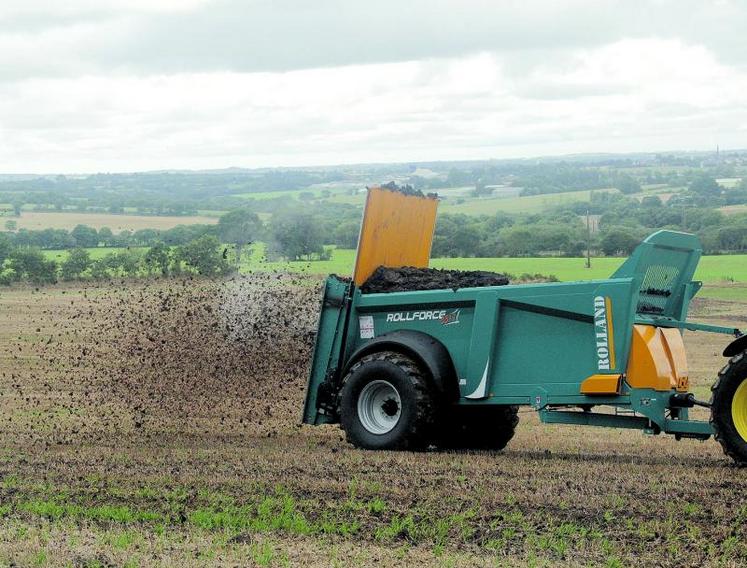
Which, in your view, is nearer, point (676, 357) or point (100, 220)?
point (676, 357)

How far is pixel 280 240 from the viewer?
57.9 ft

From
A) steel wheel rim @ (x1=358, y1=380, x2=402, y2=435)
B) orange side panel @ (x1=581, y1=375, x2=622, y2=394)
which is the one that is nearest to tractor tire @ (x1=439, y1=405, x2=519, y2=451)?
steel wheel rim @ (x1=358, y1=380, x2=402, y2=435)

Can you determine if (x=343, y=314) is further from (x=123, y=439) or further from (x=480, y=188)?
(x=480, y=188)

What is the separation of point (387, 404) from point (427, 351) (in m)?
0.74

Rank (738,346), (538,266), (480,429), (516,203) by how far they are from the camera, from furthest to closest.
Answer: (516,203) < (538,266) < (480,429) < (738,346)

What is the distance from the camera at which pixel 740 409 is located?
9352 millimetres

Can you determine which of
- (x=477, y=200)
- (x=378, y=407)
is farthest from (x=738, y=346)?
(x=477, y=200)

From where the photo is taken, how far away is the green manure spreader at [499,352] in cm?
Answer: 997

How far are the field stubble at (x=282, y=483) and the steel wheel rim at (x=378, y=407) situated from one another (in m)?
0.43

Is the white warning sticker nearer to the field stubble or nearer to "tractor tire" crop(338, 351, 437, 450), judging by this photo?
"tractor tire" crop(338, 351, 437, 450)

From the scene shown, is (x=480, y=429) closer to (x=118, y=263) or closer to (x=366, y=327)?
(x=366, y=327)

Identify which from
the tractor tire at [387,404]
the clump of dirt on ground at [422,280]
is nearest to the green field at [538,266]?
the clump of dirt on ground at [422,280]

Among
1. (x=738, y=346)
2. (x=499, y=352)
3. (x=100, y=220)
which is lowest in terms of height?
(x=100, y=220)

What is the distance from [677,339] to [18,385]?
11.5 meters
